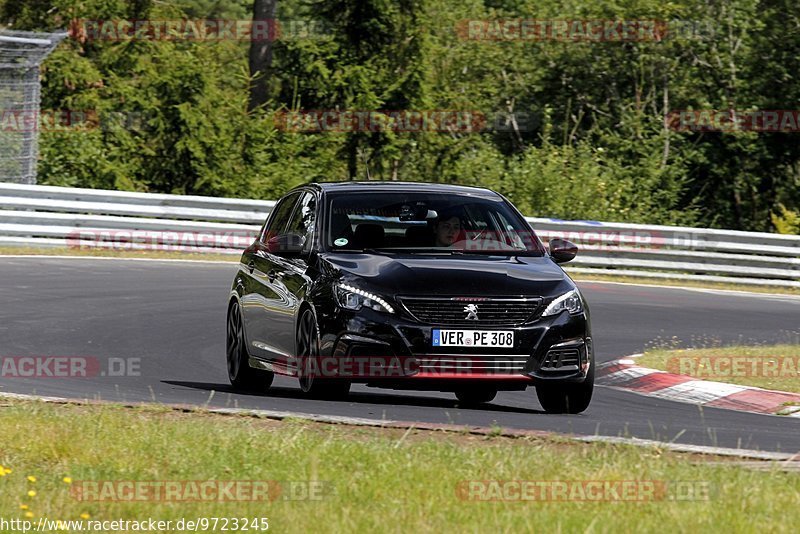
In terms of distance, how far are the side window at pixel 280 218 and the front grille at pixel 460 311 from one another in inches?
103

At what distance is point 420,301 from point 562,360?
A: 1065 millimetres

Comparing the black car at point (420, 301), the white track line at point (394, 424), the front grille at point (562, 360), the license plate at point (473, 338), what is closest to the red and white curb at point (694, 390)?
the black car at point (420, 301)

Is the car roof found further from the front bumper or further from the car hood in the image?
the front bumper

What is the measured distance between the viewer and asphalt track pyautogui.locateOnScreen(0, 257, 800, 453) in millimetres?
10109

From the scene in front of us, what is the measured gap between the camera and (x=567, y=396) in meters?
10.7

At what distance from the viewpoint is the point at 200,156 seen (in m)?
30.7

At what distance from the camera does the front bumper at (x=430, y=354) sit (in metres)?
9.92

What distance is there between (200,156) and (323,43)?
4.69 metres

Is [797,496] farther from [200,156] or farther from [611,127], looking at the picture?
[611,127]

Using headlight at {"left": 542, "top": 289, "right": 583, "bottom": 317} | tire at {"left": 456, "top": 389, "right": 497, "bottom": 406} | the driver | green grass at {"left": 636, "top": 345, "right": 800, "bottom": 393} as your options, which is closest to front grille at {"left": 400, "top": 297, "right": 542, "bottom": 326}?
headlight at {"left": 542, "top": 289, "right": 583, "bottom": 317}

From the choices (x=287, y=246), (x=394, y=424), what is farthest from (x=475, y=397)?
(x=394, y=424)

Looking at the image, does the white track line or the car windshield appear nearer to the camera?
the white track line

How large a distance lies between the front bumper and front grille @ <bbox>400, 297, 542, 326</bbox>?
0.16ft

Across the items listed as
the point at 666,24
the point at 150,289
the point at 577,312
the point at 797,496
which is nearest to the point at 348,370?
the point at 577,312
